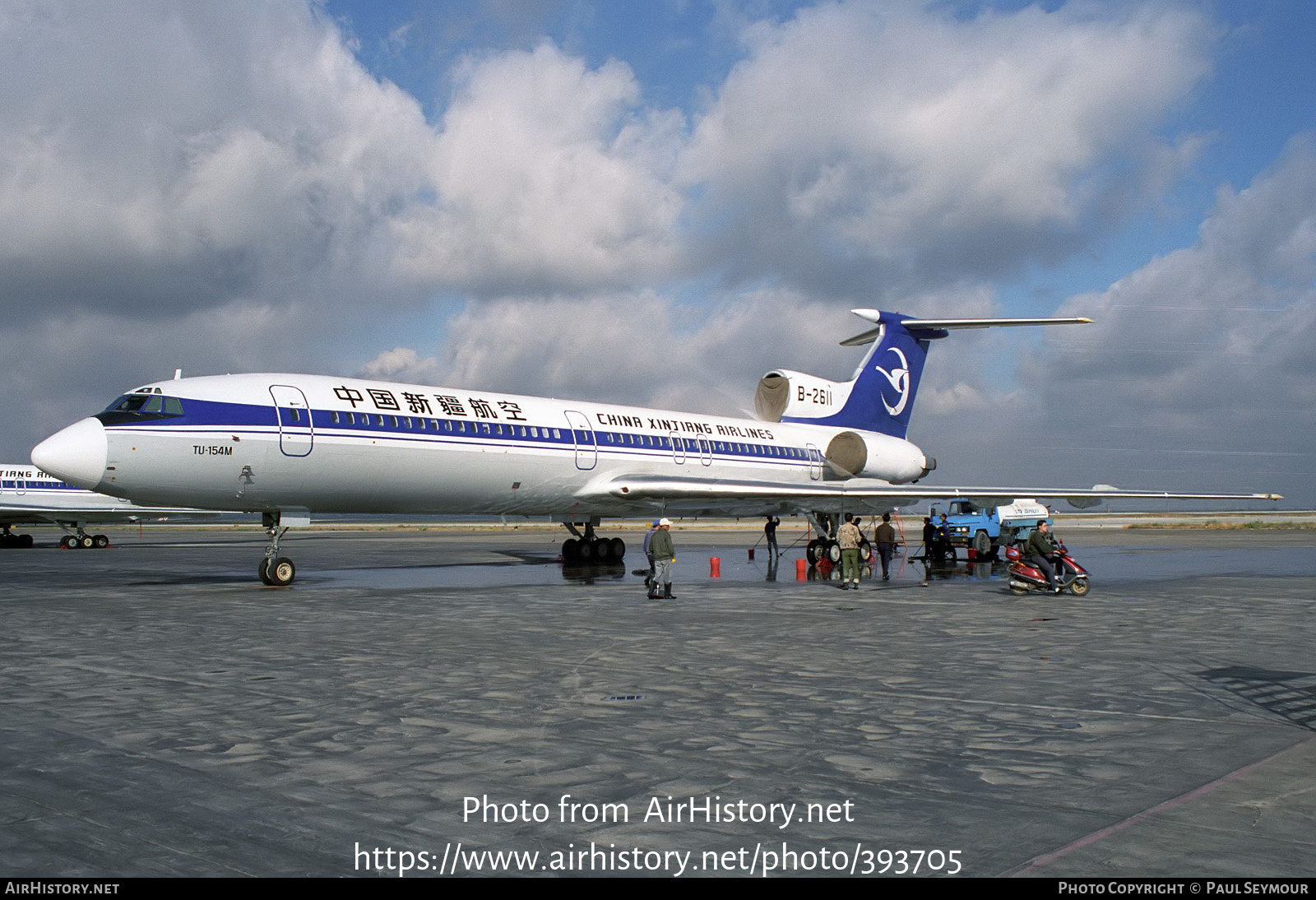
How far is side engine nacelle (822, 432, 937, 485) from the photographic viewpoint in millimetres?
30578

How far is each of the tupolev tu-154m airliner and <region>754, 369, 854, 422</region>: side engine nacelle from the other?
6 centimetres

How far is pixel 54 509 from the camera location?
37.8m

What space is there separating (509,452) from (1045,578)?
37.3 feet

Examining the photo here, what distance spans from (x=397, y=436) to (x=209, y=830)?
15509 millimetres

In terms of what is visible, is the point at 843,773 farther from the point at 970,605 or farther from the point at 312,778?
the point at 970,605

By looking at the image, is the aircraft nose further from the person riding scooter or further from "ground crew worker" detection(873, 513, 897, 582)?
"ground crew worker" detection(873, 513, 897, 582)

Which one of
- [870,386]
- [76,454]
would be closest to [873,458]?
[870,386]

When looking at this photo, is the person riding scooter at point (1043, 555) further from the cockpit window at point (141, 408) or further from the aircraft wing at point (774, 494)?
the cockpit window at point (141, 408)

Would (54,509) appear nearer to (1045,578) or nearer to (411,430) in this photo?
(411,430)

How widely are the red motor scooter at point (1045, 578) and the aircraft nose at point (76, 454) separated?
51.6 feet

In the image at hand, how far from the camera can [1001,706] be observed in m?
7.29

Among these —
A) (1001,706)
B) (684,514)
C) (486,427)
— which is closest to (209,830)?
(1001,706)

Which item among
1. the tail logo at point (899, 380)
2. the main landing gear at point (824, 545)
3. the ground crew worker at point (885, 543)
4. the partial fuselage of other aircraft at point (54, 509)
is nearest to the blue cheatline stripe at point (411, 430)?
the main landing gear at point (824, 545)

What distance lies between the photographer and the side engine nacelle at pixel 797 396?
103 feet
